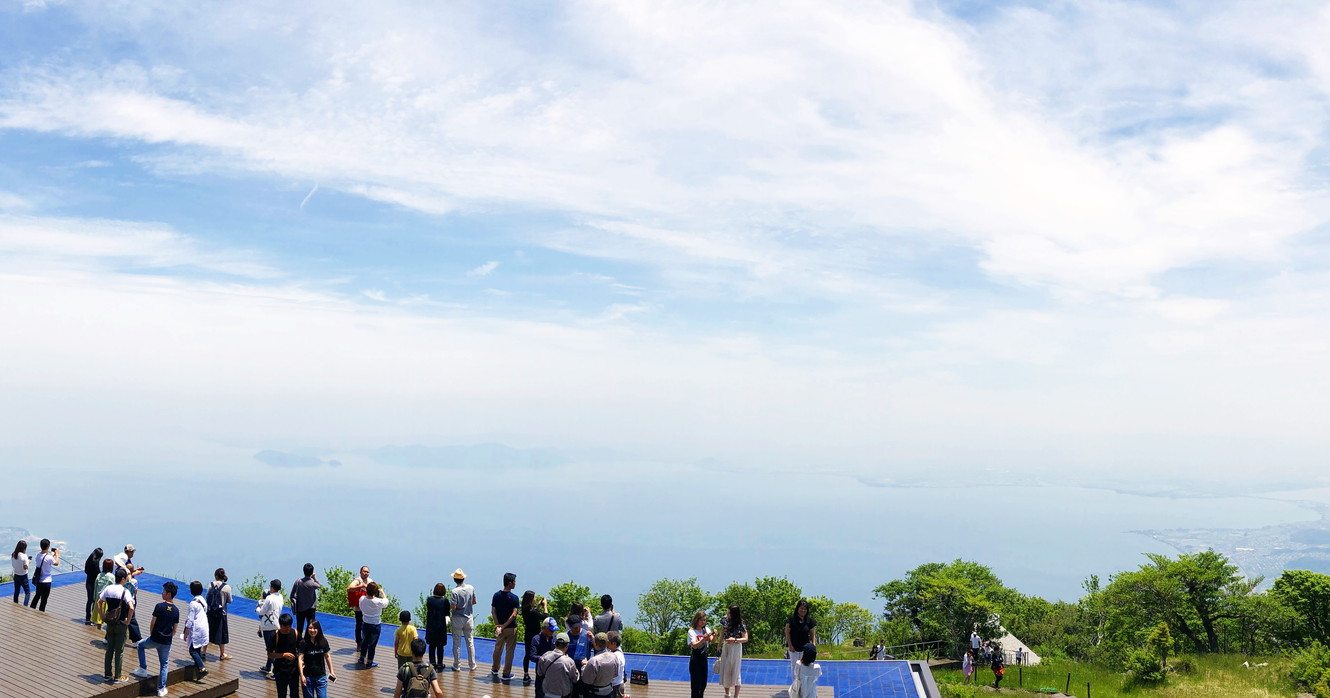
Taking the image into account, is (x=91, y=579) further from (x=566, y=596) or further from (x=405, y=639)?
(x=566, y=596)

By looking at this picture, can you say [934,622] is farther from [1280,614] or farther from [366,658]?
[366,658]

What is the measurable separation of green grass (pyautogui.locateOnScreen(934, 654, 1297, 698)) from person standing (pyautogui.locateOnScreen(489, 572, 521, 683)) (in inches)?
597

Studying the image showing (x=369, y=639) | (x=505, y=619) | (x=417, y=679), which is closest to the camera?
(x=417, y=679)

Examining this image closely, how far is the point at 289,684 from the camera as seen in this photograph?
12.6 metres

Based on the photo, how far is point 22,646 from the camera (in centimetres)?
1530

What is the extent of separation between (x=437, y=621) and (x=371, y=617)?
1.55 m

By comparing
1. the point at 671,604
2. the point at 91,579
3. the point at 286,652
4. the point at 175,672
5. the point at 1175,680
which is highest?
the point at 91,579

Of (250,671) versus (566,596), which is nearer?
(250,671)

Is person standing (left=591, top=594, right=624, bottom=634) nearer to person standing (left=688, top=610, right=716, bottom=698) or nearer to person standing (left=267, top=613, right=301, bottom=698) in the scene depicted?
person standing (left=688, top=610, right=716, bottom=698)

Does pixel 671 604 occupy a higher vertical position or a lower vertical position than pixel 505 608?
lower

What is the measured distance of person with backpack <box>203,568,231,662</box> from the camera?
48.5 feet

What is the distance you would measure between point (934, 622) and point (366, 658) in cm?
3437

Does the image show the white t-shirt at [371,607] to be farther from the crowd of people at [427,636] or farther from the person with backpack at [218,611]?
the person with backpack at [218,611]

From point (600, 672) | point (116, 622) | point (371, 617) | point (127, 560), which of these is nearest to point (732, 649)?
point (600, 672)
